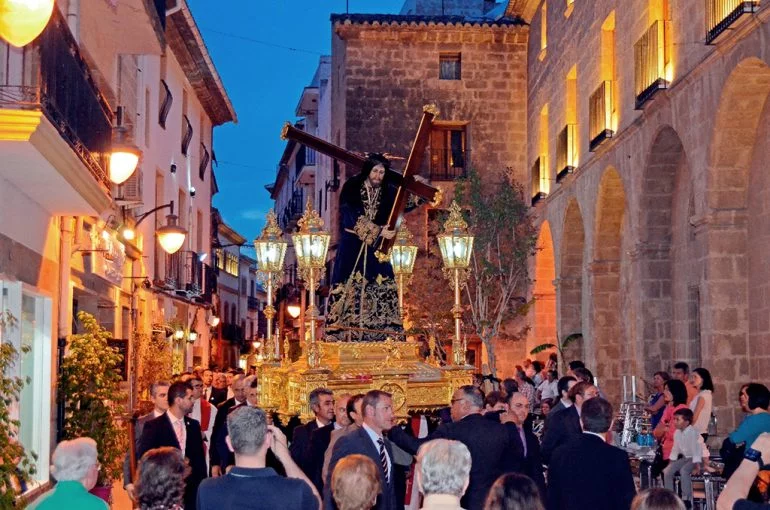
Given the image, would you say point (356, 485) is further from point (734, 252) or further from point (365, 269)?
point (734, 252)

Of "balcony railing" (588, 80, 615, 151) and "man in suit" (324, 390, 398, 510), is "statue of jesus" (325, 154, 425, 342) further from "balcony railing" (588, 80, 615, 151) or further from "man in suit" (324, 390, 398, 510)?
"balcony railing" (588, 80, 615, 151)

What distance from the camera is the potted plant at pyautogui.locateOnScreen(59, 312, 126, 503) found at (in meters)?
13.2

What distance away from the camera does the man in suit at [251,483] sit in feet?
16.6

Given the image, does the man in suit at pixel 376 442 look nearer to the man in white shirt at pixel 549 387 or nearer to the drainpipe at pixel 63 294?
the drainpipe at pixel 63 294

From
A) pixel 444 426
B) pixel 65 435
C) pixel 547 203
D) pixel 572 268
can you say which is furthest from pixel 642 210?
pixel 444 426

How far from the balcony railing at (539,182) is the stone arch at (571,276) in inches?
93.7

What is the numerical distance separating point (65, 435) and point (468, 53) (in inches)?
811

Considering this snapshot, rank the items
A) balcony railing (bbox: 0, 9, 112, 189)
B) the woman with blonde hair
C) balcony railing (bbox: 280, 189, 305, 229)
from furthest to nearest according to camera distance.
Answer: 1. balcony railing (bbox: 280, 189, 305, 229)
2. balcony railing (bbox: 0, 9, 112, 189)
3. the woman with blonde hair

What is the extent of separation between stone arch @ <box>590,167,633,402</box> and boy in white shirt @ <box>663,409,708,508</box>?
1129 centimetres

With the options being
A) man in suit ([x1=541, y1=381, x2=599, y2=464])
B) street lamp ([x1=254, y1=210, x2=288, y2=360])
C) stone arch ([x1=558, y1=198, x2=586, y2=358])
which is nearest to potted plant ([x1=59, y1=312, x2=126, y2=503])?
street lamp ([x1=254, y1=210, x2=288, y2=360])

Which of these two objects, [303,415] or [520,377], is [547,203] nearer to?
[520,377]

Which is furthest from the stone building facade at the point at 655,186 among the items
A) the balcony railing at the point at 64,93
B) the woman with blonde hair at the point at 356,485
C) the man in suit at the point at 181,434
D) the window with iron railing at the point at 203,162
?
the woman with blonde hair at the point at 356,485

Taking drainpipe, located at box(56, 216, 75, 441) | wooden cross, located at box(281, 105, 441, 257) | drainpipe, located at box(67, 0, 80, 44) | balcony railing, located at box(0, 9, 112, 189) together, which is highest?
drainpipe, located at box(67, 0, 80, 44)

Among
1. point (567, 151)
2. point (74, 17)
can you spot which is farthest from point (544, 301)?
point (74, 17)
